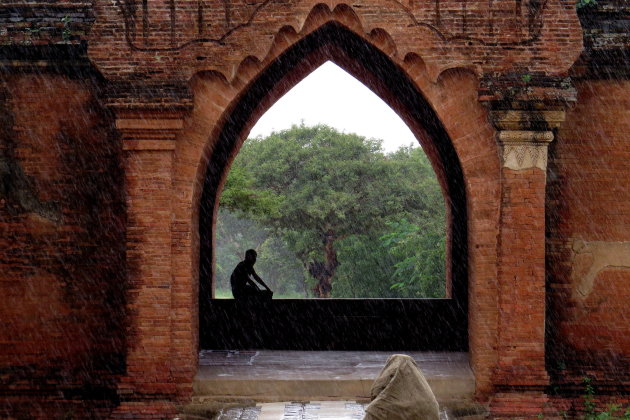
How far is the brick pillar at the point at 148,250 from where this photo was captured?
8156 millimetres

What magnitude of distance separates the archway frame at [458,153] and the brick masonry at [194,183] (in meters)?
0.02

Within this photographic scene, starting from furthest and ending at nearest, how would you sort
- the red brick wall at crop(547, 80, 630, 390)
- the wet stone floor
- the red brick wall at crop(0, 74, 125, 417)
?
1. the red brick wall at crop(0, 74, 125, 417)
2. the red brick wall at crop(547, 80, 630, 390)
3. the wet stone floor

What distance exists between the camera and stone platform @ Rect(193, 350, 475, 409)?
852 cm

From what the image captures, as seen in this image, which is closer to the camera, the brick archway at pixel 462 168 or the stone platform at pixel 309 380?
the brick archway at pixel 462 168

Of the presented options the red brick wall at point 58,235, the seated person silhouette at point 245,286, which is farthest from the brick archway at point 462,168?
the seated person silhouette at point 245,286

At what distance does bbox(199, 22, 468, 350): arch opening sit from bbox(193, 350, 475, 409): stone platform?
1064mm

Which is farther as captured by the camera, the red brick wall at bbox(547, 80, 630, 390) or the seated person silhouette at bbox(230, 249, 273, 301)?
Answer: the seated person silhouette at bbox(230, 249, 273, 301)

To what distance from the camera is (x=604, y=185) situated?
8.77m

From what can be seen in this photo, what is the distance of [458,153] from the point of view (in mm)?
8336

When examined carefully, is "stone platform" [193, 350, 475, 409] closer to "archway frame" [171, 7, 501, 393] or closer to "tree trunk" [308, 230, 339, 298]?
"archway frame" [171, 7, 501, 393]

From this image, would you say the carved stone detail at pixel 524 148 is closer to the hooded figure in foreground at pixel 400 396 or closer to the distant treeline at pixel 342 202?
the hooded figure in foreground at pixel 400 396

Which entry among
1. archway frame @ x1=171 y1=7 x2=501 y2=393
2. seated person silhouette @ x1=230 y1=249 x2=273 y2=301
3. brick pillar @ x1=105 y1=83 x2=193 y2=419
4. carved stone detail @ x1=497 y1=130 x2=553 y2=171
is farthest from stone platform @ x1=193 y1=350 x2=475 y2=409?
carved stone detail @ x1=497 y1=130 x2=553 y2=171

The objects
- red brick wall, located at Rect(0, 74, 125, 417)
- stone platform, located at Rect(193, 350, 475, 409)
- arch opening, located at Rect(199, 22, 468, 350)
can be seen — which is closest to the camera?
stone platform, located at Rect(193, 350, 475, 409)

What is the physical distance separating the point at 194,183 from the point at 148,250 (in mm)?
785
